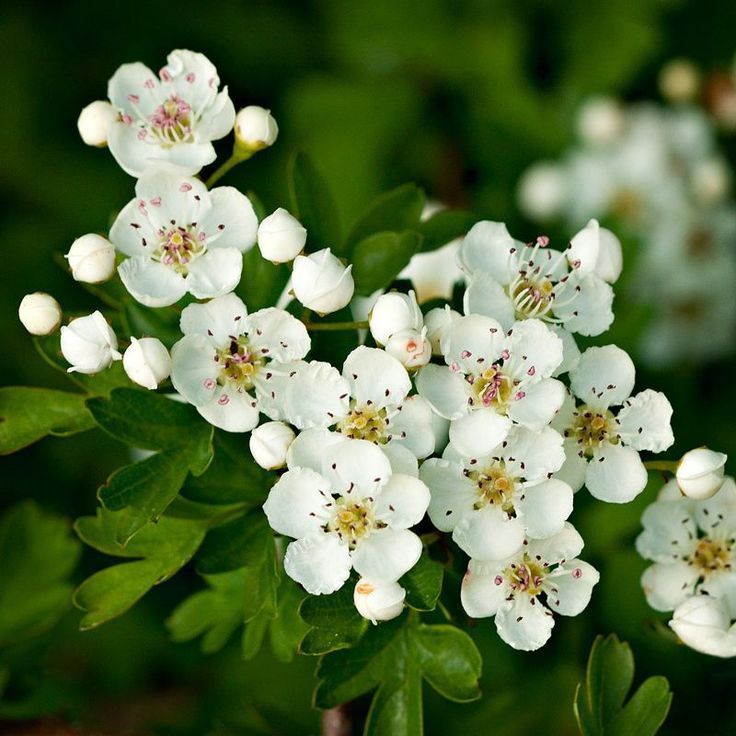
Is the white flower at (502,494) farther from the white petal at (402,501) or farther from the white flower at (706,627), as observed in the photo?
the white flower at (706,627)

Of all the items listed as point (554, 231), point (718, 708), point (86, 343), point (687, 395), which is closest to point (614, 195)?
point (554, 231)

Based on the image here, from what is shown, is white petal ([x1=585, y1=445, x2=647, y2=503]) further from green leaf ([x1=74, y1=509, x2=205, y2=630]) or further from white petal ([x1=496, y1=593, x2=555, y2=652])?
green leaf ([x1=74, y1=509, x2=205, y2=630])

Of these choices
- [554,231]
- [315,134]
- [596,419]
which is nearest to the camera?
[596,419]

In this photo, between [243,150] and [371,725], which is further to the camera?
[243,150]

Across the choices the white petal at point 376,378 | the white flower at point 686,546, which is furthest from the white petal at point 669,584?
the white petal at point 376,378

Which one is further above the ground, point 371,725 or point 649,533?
point 649,533

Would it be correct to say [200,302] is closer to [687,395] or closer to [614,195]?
[687,395]
